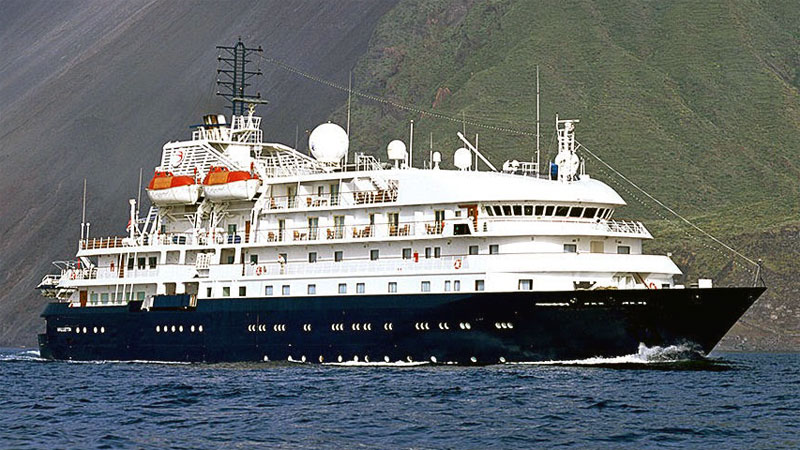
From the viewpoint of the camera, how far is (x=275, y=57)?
186625 millimetres

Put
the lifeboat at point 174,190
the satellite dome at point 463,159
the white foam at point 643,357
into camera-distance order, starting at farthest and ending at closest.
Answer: the lifeboat at point 174,190, the satellite dome at point 463,159, the white foam at point 643,357

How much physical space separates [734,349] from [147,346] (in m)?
53.5

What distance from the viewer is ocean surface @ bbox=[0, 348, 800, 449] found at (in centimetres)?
2803

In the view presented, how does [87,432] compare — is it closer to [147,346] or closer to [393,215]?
[393,215]

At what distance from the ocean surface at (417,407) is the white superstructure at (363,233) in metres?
3.27

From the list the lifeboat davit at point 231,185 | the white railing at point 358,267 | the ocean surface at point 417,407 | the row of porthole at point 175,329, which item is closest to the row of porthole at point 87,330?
the row of porthole at point 175,329

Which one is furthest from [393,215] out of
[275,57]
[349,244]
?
[275,57]

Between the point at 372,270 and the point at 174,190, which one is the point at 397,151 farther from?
the point at 174,190

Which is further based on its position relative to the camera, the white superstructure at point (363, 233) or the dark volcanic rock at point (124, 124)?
the dark volcanic rock at point (124, 124)

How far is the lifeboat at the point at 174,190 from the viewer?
173 feet

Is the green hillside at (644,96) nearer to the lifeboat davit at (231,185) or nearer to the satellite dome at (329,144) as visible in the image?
the satellite dome at (329,144)

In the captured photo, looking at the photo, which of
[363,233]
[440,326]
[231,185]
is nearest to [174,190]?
[231,185]

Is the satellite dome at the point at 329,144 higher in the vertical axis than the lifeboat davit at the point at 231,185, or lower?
higher

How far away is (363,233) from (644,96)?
92455mm
